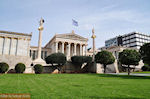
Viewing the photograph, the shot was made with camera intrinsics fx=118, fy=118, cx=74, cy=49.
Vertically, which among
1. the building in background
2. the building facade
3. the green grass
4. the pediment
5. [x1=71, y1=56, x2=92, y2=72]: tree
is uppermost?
the building in background

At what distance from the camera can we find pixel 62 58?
117ft

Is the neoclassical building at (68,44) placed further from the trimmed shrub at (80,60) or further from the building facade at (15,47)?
the building facade at (15,47)

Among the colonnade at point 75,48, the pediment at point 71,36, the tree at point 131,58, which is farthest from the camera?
the colonnade at point 75,48

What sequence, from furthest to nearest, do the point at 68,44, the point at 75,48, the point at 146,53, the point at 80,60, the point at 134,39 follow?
the point at 134,39
the point at 68,44
the point at 75,48
the point at 80,60
the point at 146,53

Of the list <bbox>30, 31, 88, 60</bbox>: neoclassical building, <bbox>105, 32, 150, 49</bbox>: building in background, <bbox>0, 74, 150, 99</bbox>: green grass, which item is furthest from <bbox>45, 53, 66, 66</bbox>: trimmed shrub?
<bbox>105, 32, 150, 49</bbox>: building in background

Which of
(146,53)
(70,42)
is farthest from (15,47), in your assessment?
(146,53)

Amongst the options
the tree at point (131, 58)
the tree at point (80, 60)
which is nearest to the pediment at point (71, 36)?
the tree at point (80, 60)

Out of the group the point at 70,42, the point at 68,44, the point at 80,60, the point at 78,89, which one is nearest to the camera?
the point at 78,89

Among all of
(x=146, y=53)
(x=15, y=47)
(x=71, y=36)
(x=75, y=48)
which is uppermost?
(x=71, y=36)

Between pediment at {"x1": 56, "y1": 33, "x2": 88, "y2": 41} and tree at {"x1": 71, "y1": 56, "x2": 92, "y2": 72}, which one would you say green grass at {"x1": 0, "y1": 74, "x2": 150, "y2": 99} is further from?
pediment at {"x1": 56, "y1": 33, "x2": 88, "y2": 41}

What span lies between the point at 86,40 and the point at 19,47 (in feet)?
115

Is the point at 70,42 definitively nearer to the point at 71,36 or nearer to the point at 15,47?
the point at 71,36

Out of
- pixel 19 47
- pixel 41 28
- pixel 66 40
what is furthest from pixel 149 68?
pixel 19 47

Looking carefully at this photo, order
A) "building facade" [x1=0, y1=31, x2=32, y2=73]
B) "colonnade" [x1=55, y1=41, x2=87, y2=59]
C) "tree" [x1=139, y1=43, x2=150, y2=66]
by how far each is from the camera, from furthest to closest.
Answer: "colonnade" [x1=55, y1=41, x2=87, y2=59] < "building facade" [x1=0, y1=31, x2=32, y2=73] < "tree" [x1=139, y1=43, x2=150, y2=66]
